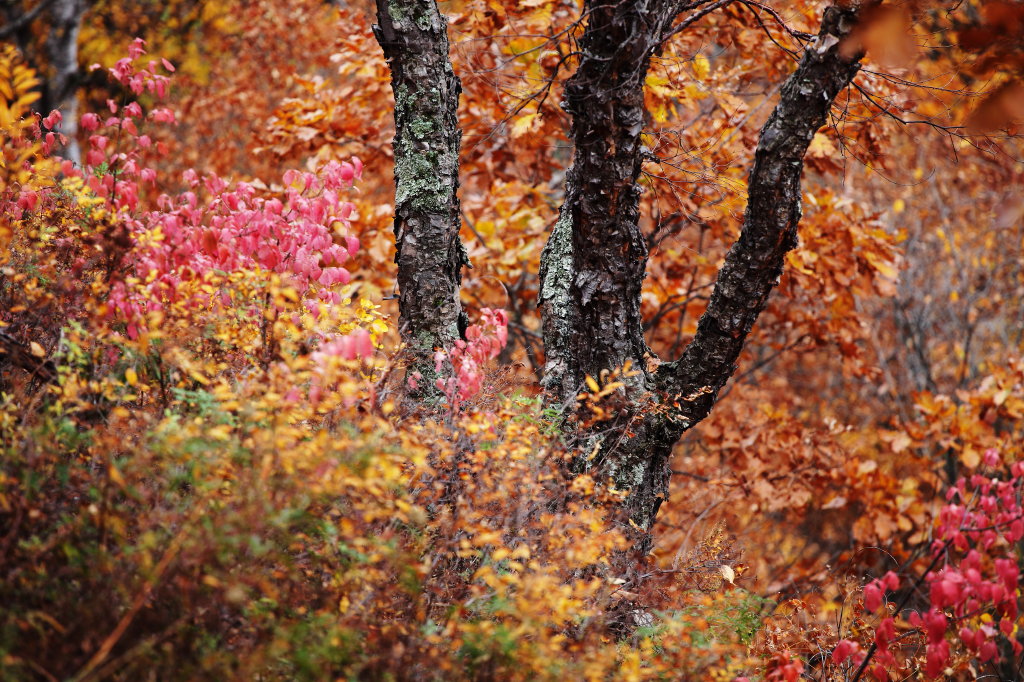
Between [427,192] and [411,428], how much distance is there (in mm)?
1554

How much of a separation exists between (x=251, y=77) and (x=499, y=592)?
12.1m

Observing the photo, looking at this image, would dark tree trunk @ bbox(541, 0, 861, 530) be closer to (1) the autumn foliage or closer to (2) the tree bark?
(2) the tree bark

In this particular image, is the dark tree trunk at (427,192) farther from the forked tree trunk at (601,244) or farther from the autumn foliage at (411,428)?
the autumn foliage at (411,428)

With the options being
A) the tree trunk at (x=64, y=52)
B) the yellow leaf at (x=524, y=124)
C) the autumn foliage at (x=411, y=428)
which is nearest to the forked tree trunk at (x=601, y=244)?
the autumn foliage at (x=411, y=428)

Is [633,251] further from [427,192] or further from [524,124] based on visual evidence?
[524,124]

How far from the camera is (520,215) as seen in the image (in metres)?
5.94

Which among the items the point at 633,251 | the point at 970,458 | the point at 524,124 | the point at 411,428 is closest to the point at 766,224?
the point at 633,251

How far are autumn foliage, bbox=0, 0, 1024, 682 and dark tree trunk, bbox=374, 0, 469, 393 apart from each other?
21 centimetres

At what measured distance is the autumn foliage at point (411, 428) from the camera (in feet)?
7.50

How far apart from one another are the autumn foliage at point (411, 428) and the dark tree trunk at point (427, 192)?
215 millimetres

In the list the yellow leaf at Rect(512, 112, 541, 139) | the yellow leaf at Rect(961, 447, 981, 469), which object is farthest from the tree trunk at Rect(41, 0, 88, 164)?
the yellow leaf at Rect(961, 447, 981, 469)

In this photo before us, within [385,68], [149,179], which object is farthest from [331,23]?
[149,179]

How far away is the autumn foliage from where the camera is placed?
229cm

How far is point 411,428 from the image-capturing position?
300 centimetres
